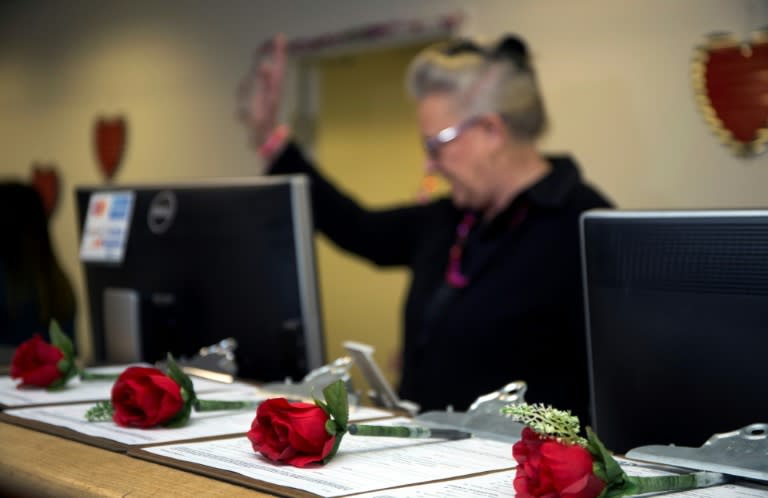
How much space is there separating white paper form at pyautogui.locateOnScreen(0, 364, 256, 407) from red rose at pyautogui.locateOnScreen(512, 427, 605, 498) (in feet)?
2.82

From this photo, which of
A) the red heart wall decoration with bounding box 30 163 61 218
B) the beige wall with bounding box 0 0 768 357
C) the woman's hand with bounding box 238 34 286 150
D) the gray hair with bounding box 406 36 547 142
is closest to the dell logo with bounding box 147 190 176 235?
the gray hair with bounding box 406 36 547 142

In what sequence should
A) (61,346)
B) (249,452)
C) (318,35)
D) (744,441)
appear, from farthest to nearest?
(318,35), (61,346), (249,452), (744,441)

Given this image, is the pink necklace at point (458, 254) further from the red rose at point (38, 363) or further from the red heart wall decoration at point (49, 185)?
the red heart wall decoration at point (49, 185)

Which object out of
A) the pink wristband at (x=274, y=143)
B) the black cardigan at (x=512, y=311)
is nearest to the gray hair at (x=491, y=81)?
the black cardigan at (x=512, y=311)

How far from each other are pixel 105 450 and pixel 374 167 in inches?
181

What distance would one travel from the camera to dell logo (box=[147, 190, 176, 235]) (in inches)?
87.8

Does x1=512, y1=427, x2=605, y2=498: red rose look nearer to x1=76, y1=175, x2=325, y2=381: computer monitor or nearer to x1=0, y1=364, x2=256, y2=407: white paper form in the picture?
x1=0, y1=364, x2=256, y2=407: white paper form

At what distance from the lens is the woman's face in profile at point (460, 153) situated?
2787 mm

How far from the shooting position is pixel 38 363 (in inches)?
72.6

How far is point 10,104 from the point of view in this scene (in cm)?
767

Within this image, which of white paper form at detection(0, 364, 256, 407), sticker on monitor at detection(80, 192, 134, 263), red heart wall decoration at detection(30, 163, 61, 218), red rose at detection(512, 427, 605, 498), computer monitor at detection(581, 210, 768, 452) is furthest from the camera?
red heart wall decoration at detection(30, 163, 61, 218)

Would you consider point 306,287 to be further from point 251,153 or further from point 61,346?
point 251,153

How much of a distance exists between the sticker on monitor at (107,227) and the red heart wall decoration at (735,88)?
A: 2.08 metres

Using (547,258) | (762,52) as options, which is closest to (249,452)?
(547,258)
